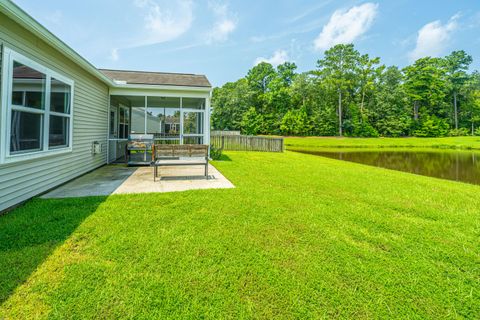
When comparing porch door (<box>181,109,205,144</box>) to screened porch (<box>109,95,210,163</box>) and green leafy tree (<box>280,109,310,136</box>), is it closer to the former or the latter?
screened porch (<box>109,95,210,163</box>)

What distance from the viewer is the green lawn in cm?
183

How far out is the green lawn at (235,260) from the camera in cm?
183

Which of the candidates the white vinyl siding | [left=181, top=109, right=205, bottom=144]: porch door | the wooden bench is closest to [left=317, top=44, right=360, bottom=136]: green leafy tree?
[left=181, top=109, right=205, bottom=144]: porch door

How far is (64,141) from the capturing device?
17.6ft

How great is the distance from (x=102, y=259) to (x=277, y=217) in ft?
8.08

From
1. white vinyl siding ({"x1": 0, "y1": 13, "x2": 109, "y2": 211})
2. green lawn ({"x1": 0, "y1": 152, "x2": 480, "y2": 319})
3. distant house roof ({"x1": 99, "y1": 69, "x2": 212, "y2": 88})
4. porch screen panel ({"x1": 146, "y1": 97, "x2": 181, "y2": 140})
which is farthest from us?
porch screen panel ({"x1": 146, "y1": 97, "x2": 181, "y2": 140})

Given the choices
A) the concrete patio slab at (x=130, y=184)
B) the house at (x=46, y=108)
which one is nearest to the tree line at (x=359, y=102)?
the house at (x=46, y=108)

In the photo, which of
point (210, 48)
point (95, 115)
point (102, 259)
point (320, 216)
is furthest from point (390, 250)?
point (210, 48)

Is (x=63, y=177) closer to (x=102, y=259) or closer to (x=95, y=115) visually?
(x=95, y=115)

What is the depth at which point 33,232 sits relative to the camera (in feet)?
9.65

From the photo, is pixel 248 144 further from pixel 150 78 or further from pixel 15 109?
pixel 15 109

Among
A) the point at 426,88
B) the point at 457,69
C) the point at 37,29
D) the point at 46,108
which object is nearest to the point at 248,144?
the point at 46,108

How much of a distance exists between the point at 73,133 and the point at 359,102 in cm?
4366

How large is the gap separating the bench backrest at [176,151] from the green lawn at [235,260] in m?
1.91
